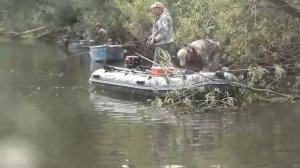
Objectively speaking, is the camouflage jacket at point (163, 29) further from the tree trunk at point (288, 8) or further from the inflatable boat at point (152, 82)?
→ the tree trunk at point (288, 8)

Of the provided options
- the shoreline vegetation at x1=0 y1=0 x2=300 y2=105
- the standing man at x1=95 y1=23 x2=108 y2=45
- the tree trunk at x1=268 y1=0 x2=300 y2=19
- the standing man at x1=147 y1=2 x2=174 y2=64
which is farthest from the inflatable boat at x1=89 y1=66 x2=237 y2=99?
the standing man at x1=95 y1=23 x2=108 y2=45

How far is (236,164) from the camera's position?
22.7 ft

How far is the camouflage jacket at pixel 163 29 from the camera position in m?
12.9

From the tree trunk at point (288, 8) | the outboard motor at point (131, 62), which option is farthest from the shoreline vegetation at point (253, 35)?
the outboard motor at point (131, 62)

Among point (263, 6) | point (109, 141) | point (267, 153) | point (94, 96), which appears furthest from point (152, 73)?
point (267, 153)

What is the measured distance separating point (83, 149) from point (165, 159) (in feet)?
4.17

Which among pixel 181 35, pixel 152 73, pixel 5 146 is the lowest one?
pixel 5 146

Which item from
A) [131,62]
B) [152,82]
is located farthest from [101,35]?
[152,82]

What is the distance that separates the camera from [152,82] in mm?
12219

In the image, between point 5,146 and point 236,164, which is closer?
point 236,164

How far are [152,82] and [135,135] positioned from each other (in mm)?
3595

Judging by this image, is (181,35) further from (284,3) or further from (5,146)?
(5,146)

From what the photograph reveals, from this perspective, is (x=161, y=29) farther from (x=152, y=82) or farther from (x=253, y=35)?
(x=253, y=35)

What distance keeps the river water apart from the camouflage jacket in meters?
1.62
